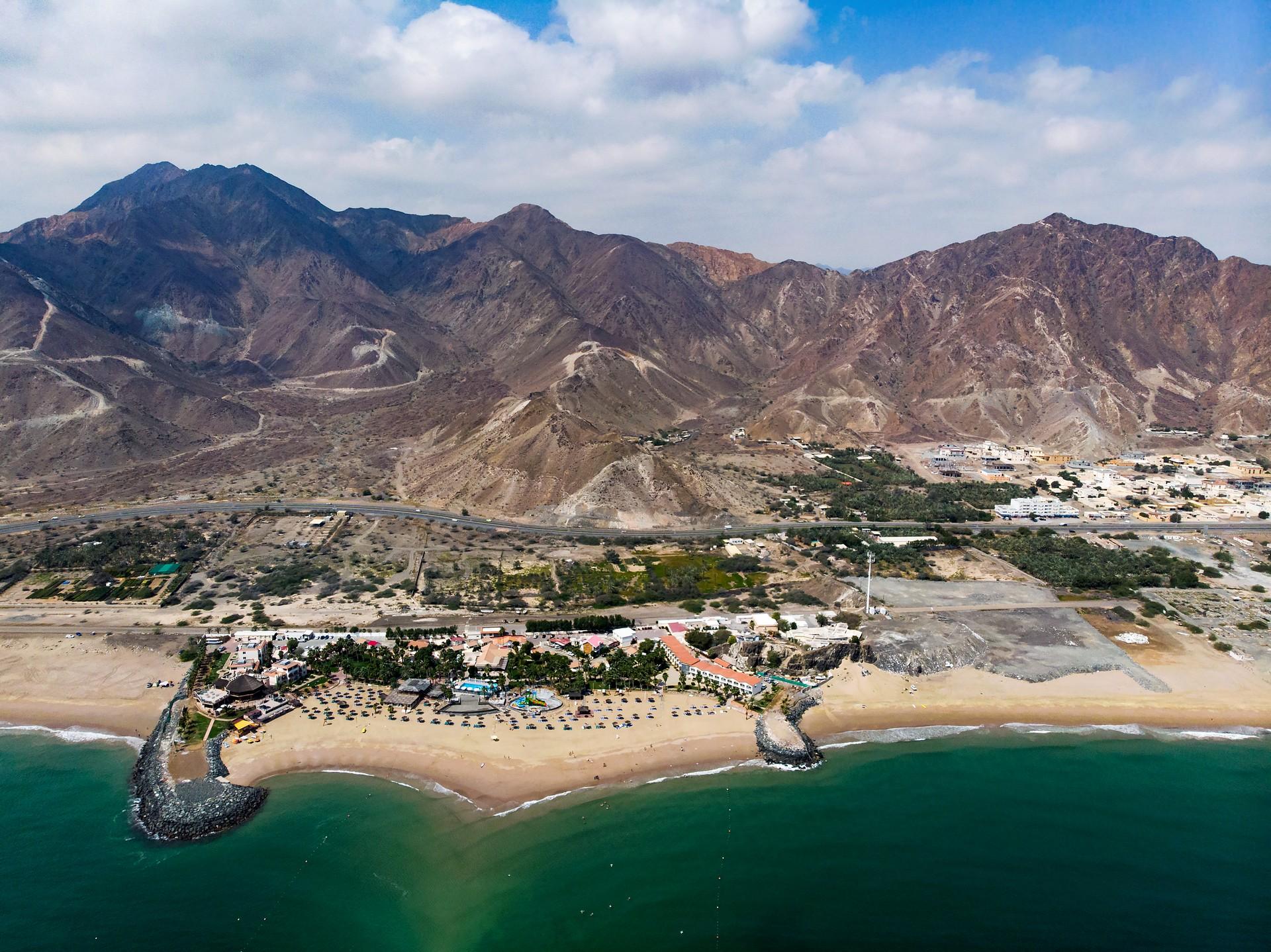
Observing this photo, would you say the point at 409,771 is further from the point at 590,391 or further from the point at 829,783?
the point at 590,391

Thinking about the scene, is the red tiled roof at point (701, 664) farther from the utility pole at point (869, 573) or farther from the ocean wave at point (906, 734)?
the utility pole at point (869, 573)

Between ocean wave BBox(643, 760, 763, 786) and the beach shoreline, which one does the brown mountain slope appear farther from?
ocean wave BBox(643, 760, 763, 786)

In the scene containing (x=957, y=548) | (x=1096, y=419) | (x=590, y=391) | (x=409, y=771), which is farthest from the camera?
(x=590, y=391)

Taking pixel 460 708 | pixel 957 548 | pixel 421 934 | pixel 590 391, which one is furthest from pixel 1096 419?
pixel 421 934

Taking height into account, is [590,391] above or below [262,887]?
above

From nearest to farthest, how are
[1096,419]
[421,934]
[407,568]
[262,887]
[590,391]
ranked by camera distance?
[421,934] → [262,887] → [407,568] → [1096,419] → [590,391]

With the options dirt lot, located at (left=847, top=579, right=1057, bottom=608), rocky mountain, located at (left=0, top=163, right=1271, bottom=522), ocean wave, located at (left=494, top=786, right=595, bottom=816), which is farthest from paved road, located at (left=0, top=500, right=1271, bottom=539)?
ocean wave, located at (left=494, top=786, right=595, bottom=816)

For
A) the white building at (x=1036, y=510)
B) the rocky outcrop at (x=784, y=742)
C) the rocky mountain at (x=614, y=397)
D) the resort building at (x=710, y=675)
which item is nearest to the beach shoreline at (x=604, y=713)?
the rocky outcrop at (x=784, y=742)
